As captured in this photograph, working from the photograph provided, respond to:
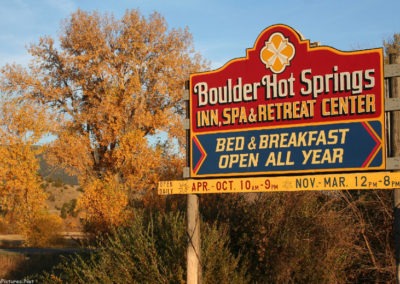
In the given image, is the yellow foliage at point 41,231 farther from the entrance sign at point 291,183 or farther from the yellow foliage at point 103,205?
the entrance sign at point 291,183

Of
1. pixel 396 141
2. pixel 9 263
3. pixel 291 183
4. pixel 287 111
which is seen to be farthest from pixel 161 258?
pixel 9 263

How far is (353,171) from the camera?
870 centimetres

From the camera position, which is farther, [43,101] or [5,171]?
[43,101]

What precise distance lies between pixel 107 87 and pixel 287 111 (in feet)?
84.0

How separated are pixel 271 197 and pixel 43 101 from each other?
26059mm

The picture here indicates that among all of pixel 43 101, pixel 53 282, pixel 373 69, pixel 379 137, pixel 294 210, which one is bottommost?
pixel 53 282

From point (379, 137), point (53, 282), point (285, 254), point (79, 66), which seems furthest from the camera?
point (79, 66)

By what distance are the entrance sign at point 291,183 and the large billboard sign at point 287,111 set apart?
5.3 inches

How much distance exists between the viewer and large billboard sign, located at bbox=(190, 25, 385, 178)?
8.73 m

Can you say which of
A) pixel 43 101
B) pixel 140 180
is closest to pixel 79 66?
pixel 43 101

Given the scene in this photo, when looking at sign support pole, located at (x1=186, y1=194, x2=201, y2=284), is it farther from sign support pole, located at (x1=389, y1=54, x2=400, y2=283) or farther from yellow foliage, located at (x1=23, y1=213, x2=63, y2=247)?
yellow foliage, located at (x1=23, y1=213, x2=63, y2=247)

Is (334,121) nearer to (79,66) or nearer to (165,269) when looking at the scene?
(165,269)

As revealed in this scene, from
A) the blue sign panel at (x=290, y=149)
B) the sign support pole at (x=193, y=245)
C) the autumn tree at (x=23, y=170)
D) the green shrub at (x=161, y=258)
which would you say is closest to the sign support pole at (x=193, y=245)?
the sign support pole at (x=193, y=245)

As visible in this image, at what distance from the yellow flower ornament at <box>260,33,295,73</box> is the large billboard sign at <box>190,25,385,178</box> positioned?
16 mm
